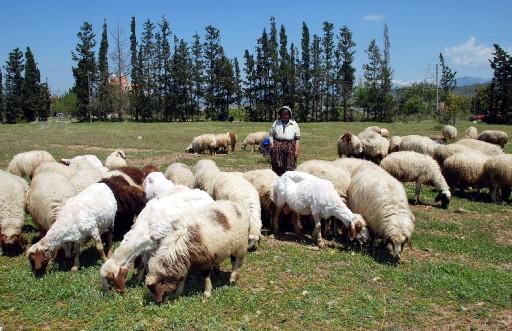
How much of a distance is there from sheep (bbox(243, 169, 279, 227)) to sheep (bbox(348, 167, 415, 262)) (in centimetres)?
186

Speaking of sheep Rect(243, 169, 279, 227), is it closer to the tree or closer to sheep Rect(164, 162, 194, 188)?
sheep Rect(164, 162, 194, 188)

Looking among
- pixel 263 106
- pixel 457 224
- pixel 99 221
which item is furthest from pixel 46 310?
pixel 263 106

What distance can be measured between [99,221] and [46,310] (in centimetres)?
195

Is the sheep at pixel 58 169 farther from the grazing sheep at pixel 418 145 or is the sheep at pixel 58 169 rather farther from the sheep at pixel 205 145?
the grazing sheep at pixel 418 145

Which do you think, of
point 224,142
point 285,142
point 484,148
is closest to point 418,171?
point 285,142

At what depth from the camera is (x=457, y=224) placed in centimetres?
1082

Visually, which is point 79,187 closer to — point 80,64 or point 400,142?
point 400,142

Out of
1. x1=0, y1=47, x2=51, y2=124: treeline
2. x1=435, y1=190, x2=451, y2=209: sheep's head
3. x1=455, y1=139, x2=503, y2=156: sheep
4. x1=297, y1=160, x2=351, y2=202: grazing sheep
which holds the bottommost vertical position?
x1=435, y1=190, x2=451, y2=209: sheep's head

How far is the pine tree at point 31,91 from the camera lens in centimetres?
6738

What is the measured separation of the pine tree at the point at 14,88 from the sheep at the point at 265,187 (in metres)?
68.4

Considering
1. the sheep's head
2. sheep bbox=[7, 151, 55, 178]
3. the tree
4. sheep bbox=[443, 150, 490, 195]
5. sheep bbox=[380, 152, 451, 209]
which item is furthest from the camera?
the tree

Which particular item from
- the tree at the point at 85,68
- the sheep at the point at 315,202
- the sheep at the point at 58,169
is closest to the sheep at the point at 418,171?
the sheep at the point at 315,202

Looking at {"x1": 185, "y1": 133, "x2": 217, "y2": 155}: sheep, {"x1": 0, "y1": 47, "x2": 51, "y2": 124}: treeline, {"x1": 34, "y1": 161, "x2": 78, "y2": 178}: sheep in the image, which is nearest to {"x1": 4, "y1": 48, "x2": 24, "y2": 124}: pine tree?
{"x1": 0, "y1": 47, "x2": 51, "y2": 124}: treeline

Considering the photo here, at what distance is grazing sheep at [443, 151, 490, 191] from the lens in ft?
45.4
